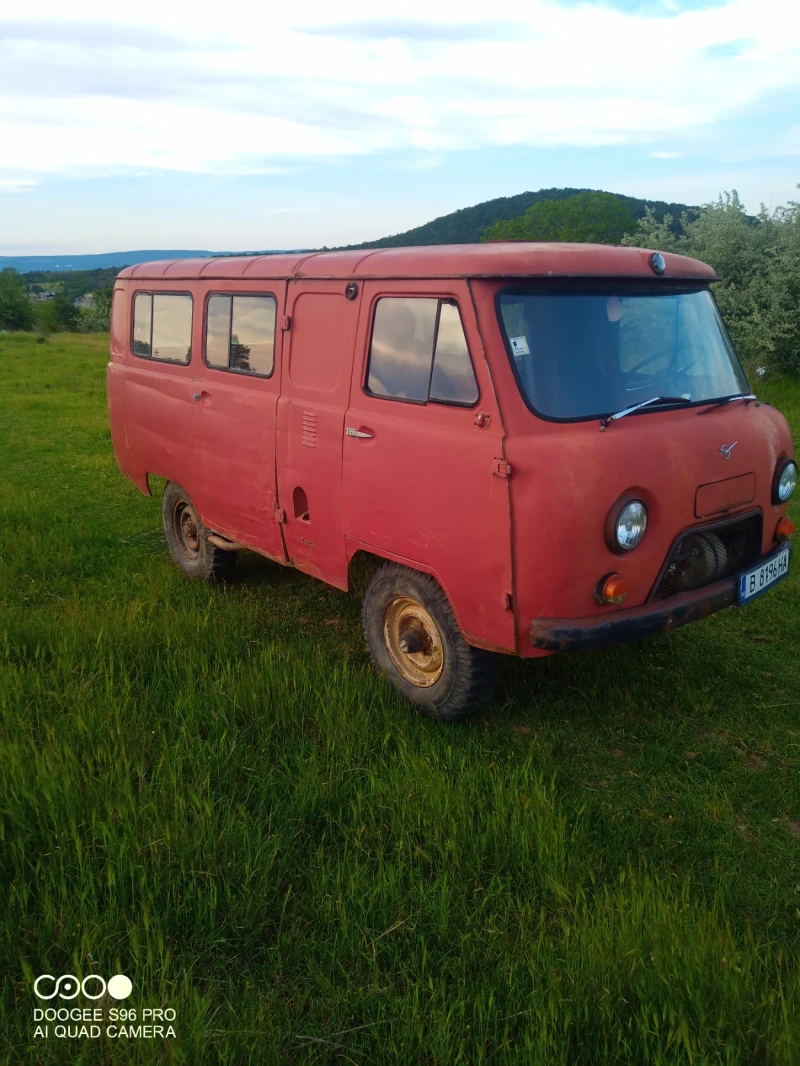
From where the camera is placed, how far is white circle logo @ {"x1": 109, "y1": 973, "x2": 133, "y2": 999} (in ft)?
8.51

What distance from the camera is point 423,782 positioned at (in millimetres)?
3600

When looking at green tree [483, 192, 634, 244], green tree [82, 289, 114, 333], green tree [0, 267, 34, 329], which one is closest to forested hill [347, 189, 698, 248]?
green tree [483, 192, 634, 244]

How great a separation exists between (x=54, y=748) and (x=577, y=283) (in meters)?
3.05

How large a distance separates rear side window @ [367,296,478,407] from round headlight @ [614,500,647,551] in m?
0.81

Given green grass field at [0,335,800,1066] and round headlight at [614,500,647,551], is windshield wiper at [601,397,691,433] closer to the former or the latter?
round headlight at [614,500,647,551]

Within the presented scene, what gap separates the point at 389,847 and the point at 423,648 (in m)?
1.28

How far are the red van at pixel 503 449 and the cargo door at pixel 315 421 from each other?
0.01 meters

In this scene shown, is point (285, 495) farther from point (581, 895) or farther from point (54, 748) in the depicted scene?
point (581, 895)

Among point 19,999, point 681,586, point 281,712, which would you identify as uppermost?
point 681,586

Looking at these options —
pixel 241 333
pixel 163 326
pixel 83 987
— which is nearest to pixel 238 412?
pixel 241 333

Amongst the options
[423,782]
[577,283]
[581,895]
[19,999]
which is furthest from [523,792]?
[577,283]

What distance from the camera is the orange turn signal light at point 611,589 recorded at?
3.69 metres

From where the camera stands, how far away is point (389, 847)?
334 centimetres

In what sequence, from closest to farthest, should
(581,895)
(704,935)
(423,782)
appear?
(704,935), (581,895), (423,782)
